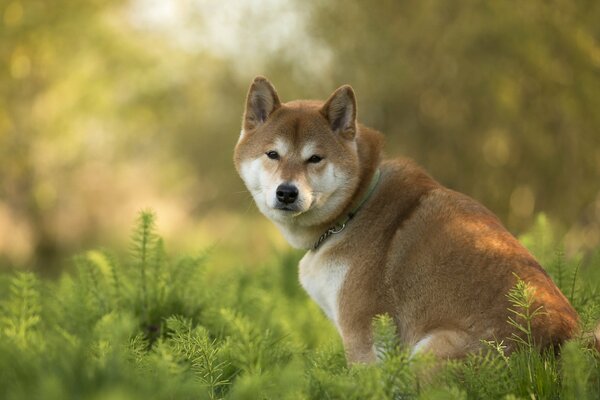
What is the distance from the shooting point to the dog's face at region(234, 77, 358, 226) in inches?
188

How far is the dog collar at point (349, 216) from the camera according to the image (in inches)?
187

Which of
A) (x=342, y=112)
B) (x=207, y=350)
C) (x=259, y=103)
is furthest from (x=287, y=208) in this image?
(x=207, y=350)

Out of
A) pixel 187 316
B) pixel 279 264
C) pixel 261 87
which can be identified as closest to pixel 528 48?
pixel 279 264

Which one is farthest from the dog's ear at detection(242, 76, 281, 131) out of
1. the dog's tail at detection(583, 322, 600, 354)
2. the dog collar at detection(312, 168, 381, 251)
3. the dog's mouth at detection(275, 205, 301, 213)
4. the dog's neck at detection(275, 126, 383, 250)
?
the dog's tail at detection(583, 322, 600, 354)

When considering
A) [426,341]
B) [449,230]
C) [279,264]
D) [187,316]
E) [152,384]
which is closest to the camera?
[152,384]

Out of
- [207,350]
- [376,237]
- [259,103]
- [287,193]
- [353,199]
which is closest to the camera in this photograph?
[207,350]

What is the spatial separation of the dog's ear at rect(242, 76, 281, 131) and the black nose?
2.34 feet

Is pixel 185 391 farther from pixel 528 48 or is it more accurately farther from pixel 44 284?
pixel 528 48

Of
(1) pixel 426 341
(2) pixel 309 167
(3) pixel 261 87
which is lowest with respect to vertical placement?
(1) pixel 426 341

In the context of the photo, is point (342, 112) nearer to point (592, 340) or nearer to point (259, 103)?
point (259, 103)

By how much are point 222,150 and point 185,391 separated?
14.7 meters

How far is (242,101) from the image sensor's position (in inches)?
654

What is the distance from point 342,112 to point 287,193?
0.74 meters

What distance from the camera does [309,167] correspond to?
4902 millimetres
